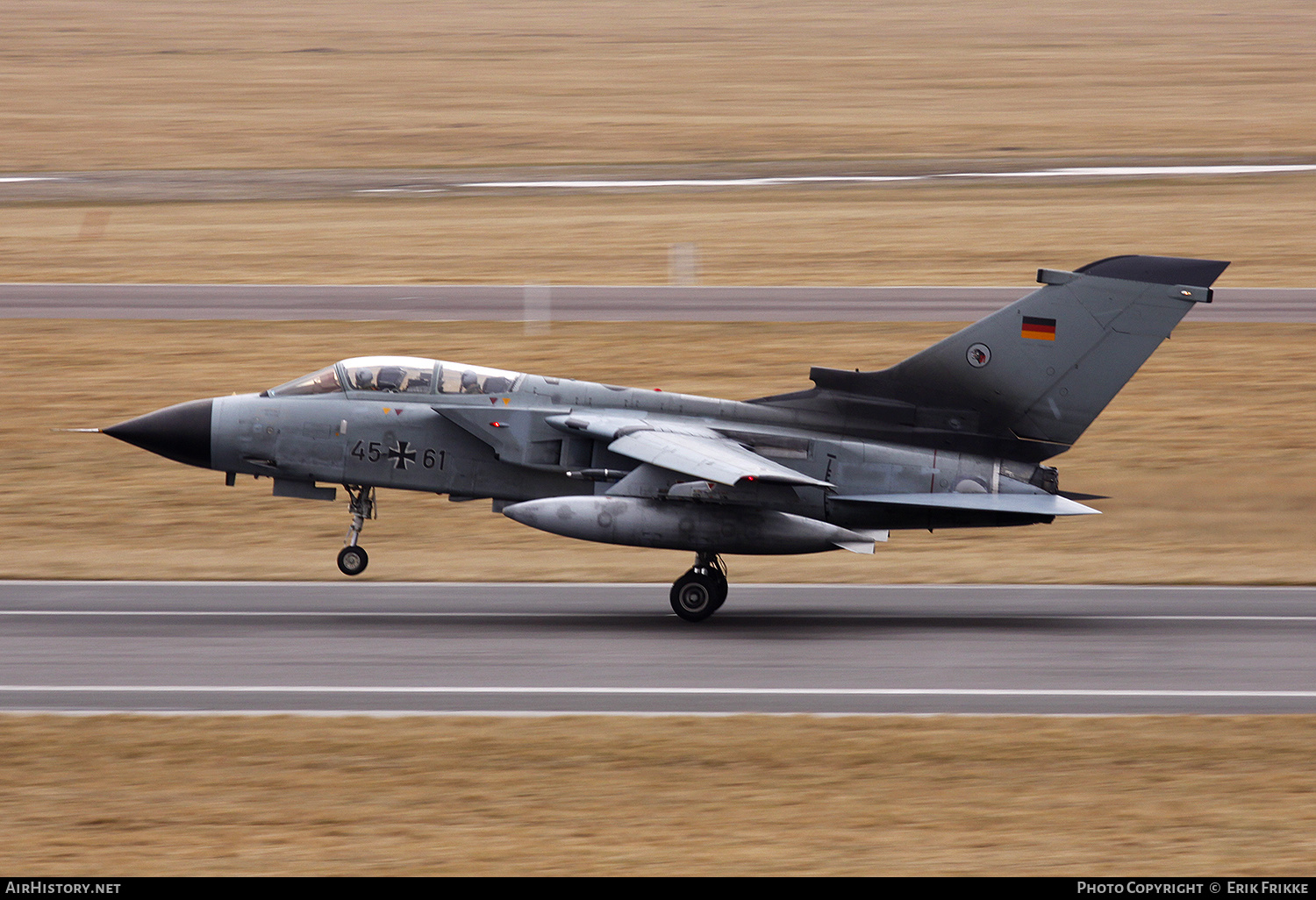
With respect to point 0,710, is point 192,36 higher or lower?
higher

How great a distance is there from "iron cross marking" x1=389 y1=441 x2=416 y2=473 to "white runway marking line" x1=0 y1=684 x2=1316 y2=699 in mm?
4177

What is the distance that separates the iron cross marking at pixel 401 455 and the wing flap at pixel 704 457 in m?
2.57

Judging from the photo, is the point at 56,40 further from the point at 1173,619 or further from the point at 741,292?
the point at 1173,619

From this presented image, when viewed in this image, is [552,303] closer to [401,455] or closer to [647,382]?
[647,382]

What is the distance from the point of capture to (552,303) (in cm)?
3444

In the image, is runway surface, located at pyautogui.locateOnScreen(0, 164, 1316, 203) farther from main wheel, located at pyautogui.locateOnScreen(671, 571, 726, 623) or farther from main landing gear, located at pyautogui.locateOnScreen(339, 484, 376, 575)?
main wheel, located at pyautogui.locateOnScreen(671, 571, 726, 623)

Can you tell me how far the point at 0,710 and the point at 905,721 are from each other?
27.7 feet

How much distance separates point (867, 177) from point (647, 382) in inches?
963

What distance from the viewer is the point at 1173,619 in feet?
61.2

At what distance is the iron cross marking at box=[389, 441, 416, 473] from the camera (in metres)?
18.6

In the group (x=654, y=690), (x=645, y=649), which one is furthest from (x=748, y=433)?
(x=654, y=690)

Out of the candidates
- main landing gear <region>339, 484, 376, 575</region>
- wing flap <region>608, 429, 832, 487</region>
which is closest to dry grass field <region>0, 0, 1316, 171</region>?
main landing gear <region>339, 484, 376, 575</region>
